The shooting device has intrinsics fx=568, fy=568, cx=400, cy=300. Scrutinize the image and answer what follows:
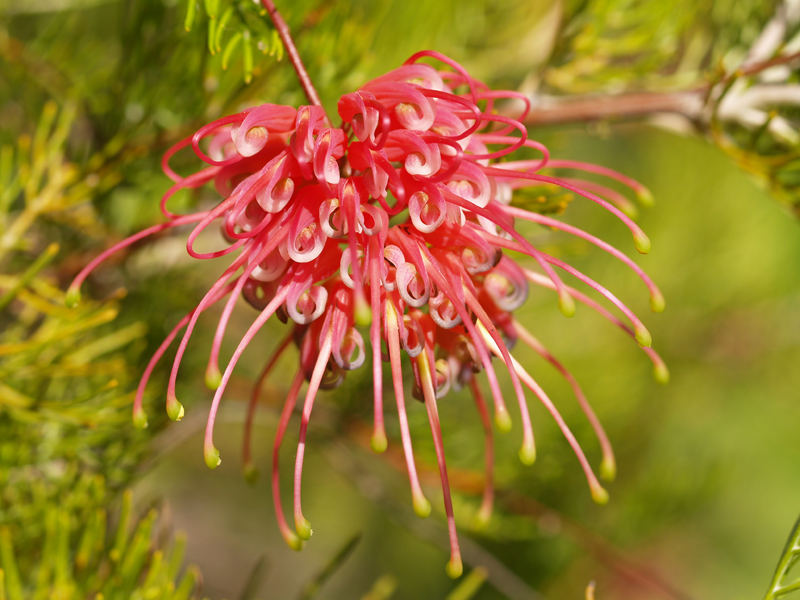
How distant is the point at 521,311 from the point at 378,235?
0.78 m

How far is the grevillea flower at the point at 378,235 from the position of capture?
0.29 meters

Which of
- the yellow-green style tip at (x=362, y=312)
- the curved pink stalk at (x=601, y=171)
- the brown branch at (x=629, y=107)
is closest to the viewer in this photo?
→ the yellow-green style tip at (x=362, y=312)

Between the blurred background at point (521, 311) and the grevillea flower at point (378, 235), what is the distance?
3.5 inches

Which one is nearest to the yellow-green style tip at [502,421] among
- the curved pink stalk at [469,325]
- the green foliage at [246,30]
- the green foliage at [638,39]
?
the curved pink stalk at [469,325]

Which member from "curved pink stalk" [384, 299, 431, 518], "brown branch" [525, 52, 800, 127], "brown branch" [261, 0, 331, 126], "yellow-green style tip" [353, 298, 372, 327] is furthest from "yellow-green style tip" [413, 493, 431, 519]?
"brown branch" [525, 52, 800, 127]

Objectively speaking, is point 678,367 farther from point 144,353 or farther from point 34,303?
point 34,303

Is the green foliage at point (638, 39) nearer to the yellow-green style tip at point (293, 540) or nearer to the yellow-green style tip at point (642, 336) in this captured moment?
the yellow-green style tip at point (642, 336)

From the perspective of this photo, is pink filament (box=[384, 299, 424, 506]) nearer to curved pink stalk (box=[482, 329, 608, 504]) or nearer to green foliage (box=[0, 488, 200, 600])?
curved pink stalk (box=[482, 329, 608, 504])

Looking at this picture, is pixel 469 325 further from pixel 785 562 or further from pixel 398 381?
pixel 785 562

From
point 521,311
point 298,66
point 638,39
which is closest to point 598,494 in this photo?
point 298,66

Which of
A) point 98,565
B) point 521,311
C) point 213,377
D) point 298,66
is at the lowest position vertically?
point 521,311

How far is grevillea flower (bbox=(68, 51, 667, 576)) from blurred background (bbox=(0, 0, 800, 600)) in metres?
0.09

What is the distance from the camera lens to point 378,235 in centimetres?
30

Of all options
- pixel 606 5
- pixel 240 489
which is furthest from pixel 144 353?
pixel 240 489
